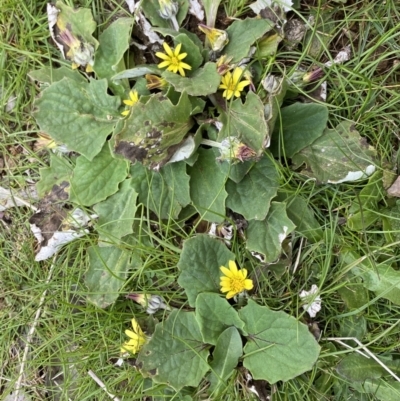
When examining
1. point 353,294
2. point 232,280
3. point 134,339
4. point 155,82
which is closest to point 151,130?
point 155,82

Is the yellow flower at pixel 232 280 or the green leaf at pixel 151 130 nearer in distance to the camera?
the green leaf at pixel 151 130

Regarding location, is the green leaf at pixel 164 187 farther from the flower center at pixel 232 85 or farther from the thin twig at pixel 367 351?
the thin twig at pixel 367 351

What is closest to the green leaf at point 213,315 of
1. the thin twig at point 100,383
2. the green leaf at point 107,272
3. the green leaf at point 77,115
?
the green leaf at point 107,272

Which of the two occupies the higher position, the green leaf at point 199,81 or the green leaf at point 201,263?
the green leaf at point 199,81

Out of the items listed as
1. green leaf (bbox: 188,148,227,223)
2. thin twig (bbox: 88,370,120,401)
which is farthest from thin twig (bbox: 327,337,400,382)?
thin twig (bbox: 88,370,120,401)

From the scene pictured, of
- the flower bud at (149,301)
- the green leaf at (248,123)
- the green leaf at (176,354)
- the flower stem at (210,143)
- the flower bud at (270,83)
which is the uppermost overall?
the flower bud at (270,83)

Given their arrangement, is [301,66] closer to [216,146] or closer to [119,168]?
[216,146]

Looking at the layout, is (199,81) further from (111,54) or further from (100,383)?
(100,383)

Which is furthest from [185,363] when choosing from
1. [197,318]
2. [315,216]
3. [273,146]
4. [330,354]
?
[273,146]
